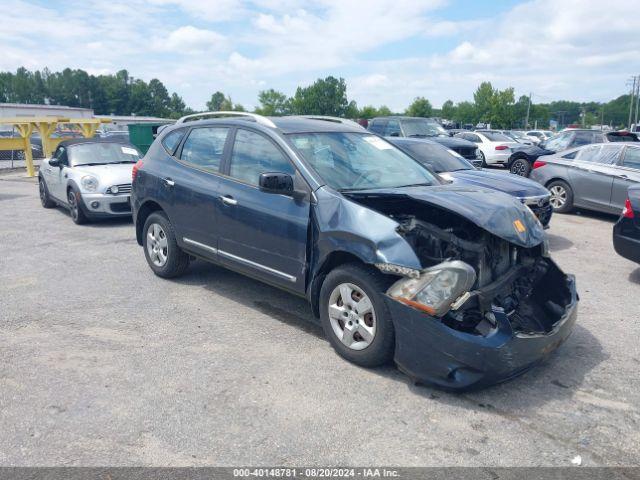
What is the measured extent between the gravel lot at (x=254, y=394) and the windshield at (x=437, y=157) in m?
3.66

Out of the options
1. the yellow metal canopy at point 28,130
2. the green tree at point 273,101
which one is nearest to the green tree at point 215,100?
the green tree at point 273,101

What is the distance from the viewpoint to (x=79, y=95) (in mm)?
123438

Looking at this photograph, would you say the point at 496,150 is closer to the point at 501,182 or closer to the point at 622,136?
the point at 622,136

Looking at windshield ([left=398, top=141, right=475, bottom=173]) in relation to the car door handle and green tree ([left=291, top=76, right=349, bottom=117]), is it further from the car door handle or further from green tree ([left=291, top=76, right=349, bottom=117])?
green tree ([left=291, top=76, right=349, bottom=117])

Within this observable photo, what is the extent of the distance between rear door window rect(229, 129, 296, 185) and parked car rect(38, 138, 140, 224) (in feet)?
17.3

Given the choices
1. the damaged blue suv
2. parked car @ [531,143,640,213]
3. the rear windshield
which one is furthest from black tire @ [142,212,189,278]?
the rear windshield

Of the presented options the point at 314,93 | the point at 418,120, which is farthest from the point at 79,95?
the point at 418,120

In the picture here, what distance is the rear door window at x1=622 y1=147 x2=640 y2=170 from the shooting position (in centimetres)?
980

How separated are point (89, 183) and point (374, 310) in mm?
7533

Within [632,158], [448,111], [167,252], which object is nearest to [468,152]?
[632,158]

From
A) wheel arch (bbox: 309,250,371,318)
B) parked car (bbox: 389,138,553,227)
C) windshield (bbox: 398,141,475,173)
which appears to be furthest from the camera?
windshield (bbox: 398,141,475,173)

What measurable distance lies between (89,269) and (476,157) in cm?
1006

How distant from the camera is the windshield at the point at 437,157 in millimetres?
9148

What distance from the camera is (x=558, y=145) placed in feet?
53.3
